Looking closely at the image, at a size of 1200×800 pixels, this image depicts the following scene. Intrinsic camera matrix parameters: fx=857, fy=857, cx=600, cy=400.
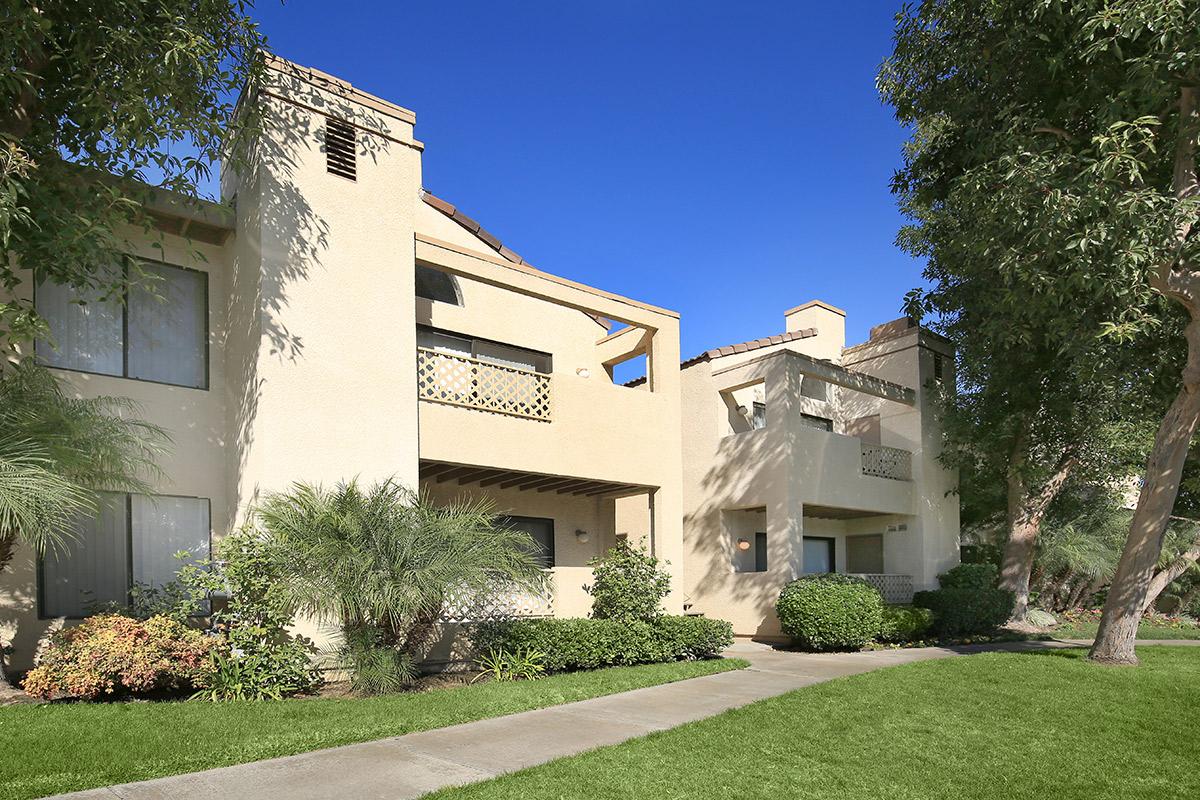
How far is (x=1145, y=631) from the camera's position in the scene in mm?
20203

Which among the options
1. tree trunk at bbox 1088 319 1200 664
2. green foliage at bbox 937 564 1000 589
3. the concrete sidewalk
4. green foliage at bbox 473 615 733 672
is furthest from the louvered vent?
green foliage at bbox 937 564 1000 589

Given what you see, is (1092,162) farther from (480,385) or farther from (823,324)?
(823,324)

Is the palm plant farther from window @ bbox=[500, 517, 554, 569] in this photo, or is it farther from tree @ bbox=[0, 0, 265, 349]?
window @ bbox=[500, 517, 554, 569]

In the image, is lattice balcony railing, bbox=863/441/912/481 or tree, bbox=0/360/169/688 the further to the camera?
lattice balcony railing, bbox=863/441/912/481


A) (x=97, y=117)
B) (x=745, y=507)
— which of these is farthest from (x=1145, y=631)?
(x=97, y=117)

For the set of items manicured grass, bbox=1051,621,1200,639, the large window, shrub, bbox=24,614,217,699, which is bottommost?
manicured grass, bbox=1051,621,1200,639

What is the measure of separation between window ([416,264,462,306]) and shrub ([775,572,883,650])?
27.2 feet

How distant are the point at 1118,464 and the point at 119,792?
18822mm

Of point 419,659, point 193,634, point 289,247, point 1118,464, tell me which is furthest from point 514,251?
point 1118,464

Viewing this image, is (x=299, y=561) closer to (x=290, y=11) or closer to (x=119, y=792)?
(x=119, y=792)

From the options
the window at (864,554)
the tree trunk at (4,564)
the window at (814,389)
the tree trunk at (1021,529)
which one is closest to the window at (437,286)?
the tree trunk at (4,564)

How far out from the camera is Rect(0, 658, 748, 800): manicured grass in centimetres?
623

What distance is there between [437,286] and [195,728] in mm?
9446

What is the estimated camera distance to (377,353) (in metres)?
12.1
